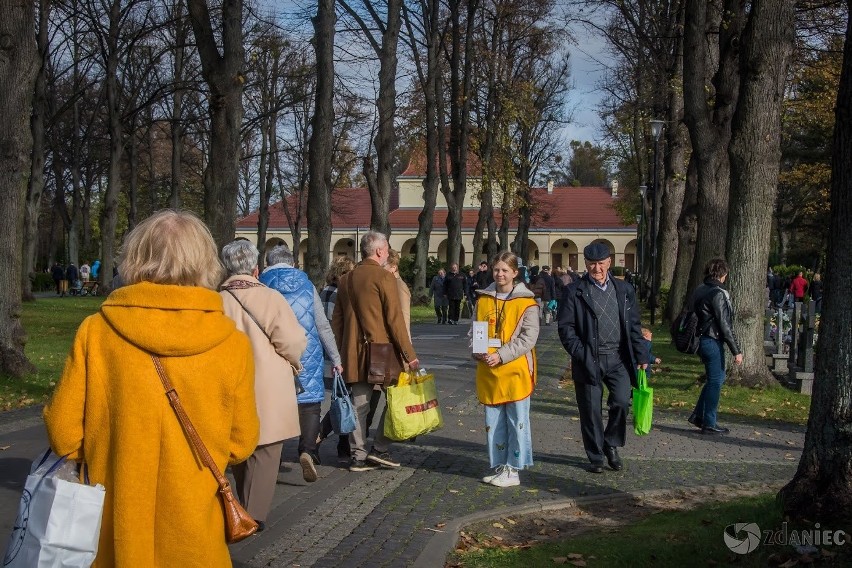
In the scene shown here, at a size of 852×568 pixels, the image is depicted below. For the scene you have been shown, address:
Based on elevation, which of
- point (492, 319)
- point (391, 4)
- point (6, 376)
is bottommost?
point (6, 376)

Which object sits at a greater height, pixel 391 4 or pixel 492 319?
pixel 391 4

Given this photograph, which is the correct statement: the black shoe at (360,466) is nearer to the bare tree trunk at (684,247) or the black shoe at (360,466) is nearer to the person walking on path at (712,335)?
the person walking on path at (712,335)

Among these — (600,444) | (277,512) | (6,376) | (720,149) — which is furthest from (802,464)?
(720,149)

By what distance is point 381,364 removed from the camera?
28.7 feet

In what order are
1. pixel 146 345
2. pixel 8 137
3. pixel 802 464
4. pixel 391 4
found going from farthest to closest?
1. pixel 391 4
2. pixel 8 137
3. pixel 802 464
4. pixel 146 345

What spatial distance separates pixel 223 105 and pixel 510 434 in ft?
28.9

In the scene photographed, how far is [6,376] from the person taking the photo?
14141mm

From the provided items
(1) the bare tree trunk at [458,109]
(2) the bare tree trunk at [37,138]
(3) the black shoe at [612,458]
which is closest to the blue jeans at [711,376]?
(3) the black shoe at [612,458]

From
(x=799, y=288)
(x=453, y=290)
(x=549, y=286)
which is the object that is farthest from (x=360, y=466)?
(x=799, y=288)

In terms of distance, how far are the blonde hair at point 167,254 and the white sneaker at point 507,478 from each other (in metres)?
4.83

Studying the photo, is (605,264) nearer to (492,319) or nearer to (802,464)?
(492,319)

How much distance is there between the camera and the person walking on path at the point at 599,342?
867 centimetres

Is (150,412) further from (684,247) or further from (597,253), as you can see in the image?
(684,247)

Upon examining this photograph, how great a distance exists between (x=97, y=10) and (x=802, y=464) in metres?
30.3
